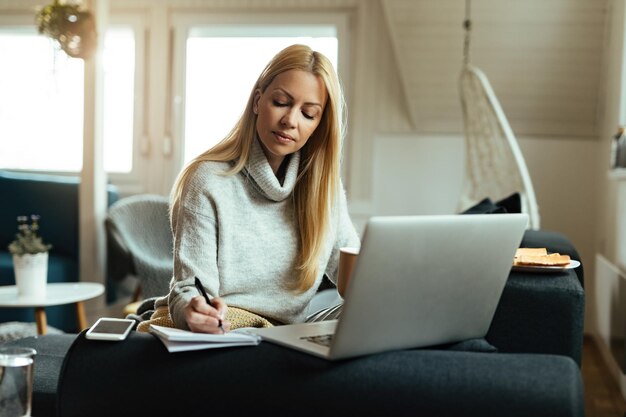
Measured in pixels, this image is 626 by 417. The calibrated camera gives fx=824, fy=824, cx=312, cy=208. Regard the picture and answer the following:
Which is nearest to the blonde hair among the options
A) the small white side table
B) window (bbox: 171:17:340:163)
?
the small white side table

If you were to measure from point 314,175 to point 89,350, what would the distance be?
2.28ft

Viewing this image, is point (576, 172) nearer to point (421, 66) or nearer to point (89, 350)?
point (421, 66)

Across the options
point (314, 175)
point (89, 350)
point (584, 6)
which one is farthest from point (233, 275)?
point (584, 6)

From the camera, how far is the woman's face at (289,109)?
5.57 feet

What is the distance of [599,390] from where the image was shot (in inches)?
129

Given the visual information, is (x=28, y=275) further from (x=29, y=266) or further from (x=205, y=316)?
(x=205, y=316)

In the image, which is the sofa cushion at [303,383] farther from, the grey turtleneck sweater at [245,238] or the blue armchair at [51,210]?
the blue armchair at [51,210]

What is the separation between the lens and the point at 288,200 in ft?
6.06

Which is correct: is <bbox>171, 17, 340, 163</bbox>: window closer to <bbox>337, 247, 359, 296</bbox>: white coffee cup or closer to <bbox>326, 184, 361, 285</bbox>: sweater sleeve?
<bbox>326, 184, 361, 285</bbox>: sweater sleeve

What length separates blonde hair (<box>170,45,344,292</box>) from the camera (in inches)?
67.7

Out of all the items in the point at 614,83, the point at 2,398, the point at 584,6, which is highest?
the point at 584,6

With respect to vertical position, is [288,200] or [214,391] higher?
[288,200]

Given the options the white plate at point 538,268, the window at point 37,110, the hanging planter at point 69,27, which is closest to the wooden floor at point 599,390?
the white plate at point 538,268

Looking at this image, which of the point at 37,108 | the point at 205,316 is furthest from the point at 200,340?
the point at 37,108
